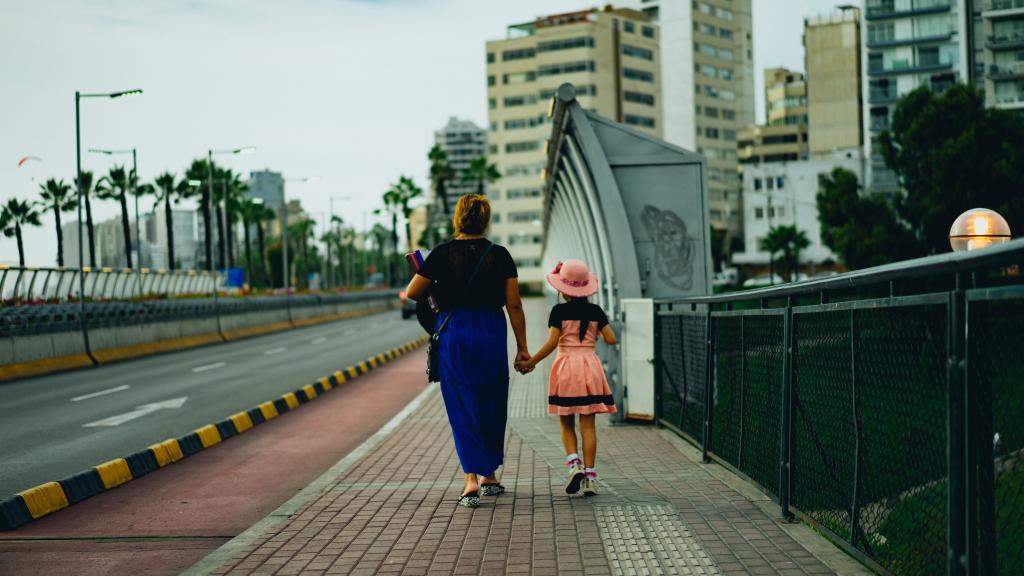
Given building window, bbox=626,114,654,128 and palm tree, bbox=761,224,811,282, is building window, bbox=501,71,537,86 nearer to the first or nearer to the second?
building window, bbox=626,114,654,128

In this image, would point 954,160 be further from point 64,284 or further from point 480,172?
point 480,172

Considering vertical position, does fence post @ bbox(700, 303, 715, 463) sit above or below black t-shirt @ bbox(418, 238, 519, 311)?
below

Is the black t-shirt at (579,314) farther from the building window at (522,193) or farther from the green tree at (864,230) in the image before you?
the building window at (522,193)

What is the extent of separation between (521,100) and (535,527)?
12569 centimetres

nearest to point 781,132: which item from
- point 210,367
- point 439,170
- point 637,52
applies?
point 637,52

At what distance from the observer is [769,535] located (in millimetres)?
5480

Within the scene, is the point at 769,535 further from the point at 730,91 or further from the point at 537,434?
the point at 730,91

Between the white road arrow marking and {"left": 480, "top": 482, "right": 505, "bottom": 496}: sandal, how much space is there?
23.8 ft

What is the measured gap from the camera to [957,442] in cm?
373

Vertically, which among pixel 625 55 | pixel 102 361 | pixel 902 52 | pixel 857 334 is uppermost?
pixel 625 55

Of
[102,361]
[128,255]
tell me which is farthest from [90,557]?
[128,255]

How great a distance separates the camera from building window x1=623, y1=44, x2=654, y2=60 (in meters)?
126

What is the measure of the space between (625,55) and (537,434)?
4711 inches

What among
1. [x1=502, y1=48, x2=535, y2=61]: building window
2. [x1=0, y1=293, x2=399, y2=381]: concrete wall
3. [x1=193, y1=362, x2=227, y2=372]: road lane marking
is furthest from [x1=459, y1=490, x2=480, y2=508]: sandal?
[x1=502, y1=48, x2=535, y2=61]: building window
